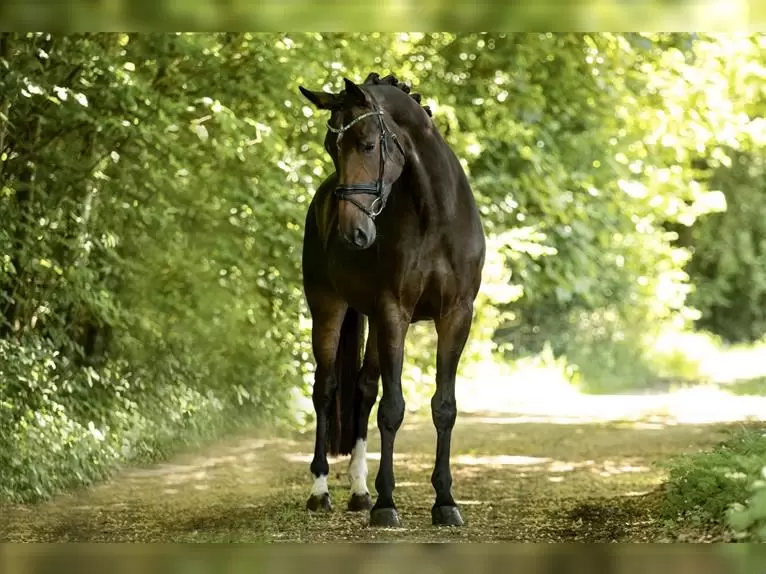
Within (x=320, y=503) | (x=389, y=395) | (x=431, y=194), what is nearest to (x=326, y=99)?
(x=431, y=194)

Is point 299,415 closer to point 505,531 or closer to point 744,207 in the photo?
point 505,531

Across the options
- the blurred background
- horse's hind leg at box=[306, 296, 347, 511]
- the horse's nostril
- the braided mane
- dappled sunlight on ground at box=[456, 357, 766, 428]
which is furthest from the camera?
dappled sunlight on ground at box=[456, 357, 766, 428]

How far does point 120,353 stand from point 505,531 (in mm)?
3507

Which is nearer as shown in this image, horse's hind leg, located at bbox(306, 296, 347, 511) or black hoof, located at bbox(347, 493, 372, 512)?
black hoof, located at bbox(347, 493, 372, 512)

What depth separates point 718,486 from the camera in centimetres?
477

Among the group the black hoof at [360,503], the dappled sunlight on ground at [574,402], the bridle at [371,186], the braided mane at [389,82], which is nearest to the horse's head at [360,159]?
the bridle at [371,186]

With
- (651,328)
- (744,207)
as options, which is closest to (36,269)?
(651,328)

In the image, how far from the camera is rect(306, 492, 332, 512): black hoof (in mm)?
5574

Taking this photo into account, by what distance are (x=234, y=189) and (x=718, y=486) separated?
386cm

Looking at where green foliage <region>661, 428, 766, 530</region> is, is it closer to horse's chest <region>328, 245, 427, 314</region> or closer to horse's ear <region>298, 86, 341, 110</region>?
horse's chest <region>328, 245, 427, 314</region>

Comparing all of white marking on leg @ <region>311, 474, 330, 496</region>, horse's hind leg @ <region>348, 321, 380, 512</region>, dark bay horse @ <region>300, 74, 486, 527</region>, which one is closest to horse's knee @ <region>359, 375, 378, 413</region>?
horse's hind leg @ <region>348, 321, 380, 512</region>

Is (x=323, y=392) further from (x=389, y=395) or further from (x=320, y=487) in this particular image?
(x=389, y=395)

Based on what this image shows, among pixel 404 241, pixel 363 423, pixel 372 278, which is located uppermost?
pixel 404 241

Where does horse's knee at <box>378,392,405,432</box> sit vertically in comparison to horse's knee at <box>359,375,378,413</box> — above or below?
below
